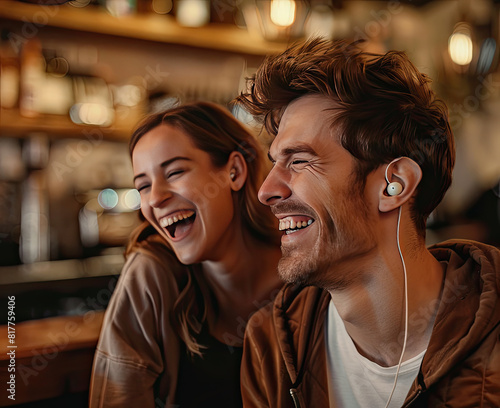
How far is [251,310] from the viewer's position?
1165 millimetres

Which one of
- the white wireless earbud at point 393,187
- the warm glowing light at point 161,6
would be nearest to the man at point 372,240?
the white wireless earbud at point 393,187

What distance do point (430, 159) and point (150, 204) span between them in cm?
62

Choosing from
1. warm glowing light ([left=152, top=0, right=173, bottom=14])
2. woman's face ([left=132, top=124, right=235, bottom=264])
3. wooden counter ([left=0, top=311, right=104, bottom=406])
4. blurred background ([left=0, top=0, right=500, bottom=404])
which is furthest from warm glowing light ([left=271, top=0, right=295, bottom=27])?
wooden counter ([left=0, top=311, right=104, bottom=406])

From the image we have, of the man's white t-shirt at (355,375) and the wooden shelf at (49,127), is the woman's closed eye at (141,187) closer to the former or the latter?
the wooden shelf at (49,127)

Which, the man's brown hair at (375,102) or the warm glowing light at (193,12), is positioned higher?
the warm glowing light at (193,12)

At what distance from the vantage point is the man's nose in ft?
3.44

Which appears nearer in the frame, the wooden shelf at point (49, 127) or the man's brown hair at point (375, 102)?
the man's brown hair at point (375, 102)

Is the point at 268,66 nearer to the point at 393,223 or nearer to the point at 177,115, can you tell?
the point at 177,115

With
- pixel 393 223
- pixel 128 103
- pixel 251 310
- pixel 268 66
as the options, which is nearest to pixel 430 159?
pixel 393 223

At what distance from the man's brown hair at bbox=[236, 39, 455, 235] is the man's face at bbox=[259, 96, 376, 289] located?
0.08ft

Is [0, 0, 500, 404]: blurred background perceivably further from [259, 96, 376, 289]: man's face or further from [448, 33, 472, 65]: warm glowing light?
[259, 96, 376, 289]: man's face

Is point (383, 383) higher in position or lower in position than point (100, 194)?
lower

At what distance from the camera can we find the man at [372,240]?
97 centimetres

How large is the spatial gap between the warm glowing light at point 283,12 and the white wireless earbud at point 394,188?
48cm
